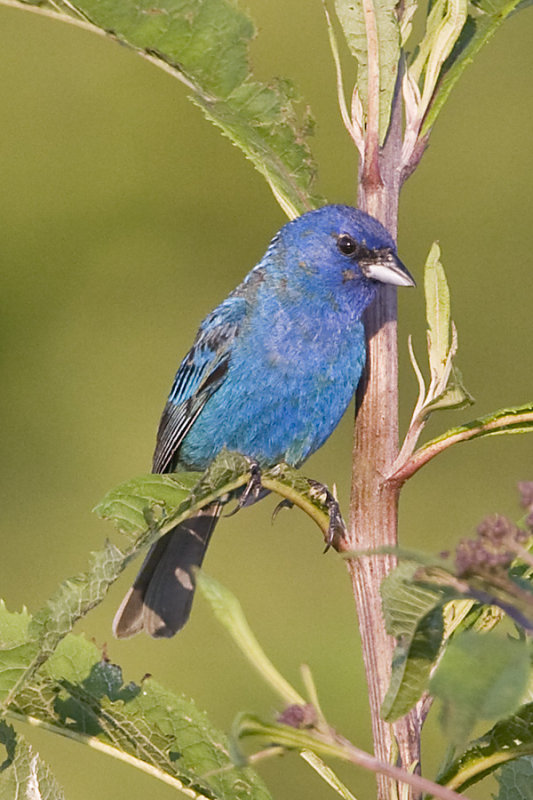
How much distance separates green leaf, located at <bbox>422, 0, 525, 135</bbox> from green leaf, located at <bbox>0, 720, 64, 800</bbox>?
108cm

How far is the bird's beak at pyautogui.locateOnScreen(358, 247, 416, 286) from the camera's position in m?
3.04

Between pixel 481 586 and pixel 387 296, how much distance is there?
3.44ft

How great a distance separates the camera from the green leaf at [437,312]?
5.72 feet

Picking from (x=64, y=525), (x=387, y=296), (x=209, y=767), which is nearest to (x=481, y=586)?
(x=209, y=767)

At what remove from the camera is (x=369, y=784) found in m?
3.85

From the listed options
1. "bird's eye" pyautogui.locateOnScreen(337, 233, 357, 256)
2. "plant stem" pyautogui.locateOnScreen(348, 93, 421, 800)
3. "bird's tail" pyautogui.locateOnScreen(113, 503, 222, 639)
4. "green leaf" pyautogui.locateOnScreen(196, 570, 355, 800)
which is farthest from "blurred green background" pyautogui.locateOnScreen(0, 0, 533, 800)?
"green leaf" pyautogui.locateOnScreen(196, 570, 355, 800)

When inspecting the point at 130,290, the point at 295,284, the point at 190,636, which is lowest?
the point at 190,636

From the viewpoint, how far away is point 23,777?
166 cm

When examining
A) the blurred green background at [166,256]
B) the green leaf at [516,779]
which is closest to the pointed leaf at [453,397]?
the green leaf at [516,779]

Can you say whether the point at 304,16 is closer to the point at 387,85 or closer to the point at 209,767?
the point at 387,85

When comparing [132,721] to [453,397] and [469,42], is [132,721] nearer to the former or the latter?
[453,397]

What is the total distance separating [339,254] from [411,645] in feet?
7.45

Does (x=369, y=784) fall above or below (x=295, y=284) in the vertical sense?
below

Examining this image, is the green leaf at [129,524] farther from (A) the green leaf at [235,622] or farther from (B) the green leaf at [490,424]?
(A) the green leaf at [235,622]
